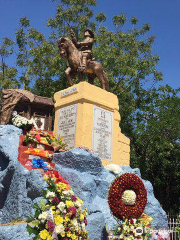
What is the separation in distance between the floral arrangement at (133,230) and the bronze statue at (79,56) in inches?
242

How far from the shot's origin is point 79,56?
32.6 ft

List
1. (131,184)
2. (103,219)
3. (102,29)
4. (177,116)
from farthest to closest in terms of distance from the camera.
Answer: (102,29) < (177,116) < (103,219) < (131,184)

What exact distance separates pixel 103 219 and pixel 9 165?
7.80 feet

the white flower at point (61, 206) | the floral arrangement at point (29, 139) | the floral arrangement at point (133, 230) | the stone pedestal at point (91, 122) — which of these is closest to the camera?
the white flower at point (61, 206)

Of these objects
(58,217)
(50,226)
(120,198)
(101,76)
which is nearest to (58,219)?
(58,217)

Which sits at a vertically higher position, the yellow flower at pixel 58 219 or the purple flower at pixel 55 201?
the purple flower at pixel 55 201

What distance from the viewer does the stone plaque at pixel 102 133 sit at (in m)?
9.00

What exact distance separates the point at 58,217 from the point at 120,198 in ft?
5.02

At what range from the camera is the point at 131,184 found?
16.3 feet

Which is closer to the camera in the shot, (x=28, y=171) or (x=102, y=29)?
(x=28, y=171)

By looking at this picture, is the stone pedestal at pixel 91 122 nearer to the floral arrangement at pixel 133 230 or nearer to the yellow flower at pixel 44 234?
the floral arrangement at pixel 133 230

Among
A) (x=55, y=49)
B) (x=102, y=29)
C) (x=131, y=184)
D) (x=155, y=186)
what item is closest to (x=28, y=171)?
(x=131, y=184)

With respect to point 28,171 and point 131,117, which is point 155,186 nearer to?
point 131,117

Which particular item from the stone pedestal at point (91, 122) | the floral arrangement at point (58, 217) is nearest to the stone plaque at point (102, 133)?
the stone pedestal at point (91, 122)
